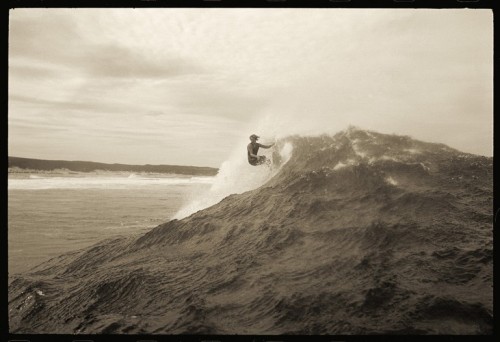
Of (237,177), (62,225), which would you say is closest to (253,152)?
(237,177)

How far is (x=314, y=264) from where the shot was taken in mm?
4688

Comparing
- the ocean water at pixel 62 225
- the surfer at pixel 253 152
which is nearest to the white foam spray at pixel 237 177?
the surfer at pixel 253 152

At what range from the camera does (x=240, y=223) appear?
6.62m

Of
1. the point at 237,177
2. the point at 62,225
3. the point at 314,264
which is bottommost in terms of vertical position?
the point at 62,225

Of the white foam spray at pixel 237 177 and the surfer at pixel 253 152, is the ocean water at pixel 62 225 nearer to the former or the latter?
the white foam spray at pixel 237 177

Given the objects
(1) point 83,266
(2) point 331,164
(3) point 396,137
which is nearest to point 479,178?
(3) point 396,137

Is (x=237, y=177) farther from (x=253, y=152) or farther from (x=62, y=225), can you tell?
(x=62, y=225)

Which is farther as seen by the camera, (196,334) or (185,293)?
(185,293)

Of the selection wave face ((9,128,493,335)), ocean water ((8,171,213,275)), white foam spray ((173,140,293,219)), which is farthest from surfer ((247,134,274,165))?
ocean water ((8,171,213,275))

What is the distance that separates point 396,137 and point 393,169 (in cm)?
164

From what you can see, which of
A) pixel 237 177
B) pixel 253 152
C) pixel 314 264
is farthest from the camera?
pixel 237 177

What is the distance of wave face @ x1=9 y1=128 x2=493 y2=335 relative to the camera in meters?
3.76

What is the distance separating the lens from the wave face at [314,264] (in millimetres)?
3756

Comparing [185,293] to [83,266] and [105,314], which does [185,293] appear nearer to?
[105,314]
